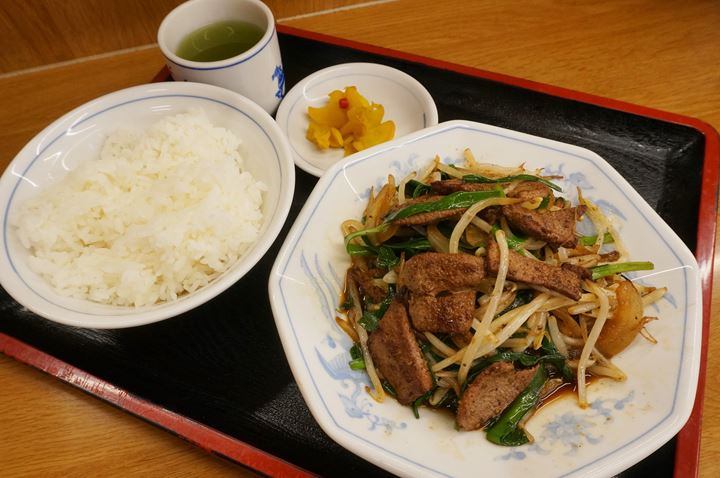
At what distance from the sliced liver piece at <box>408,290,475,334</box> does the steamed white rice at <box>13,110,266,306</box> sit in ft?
2.47

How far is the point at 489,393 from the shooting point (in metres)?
1.49

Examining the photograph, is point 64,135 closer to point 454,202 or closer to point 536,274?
point 454,202

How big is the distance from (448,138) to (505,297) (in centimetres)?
73

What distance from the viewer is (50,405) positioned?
1860 mm

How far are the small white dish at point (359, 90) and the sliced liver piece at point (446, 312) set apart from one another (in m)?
1.17

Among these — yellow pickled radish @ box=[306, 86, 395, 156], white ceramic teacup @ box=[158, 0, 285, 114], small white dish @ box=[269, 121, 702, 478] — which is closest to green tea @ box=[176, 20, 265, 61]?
Answer: white ceramic teacup @ box=[158, 0, 285, 114]

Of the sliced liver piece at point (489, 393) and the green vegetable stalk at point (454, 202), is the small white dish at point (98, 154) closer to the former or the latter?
the green vegetable stalk at point (454, 202)

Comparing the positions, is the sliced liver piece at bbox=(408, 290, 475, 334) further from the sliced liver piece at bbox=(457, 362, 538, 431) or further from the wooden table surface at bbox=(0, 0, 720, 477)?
the wooden table surface at bbox=(0, 0, 720, 477)

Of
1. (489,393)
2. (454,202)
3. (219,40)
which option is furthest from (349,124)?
(489,393)

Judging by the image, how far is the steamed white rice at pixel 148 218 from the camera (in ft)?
5.94

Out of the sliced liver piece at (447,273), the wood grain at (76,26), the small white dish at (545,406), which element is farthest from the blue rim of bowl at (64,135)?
the wood grain at (76,26)

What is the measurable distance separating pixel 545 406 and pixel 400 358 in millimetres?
515

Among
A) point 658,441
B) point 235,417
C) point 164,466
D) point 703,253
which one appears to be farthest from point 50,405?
point 703,253

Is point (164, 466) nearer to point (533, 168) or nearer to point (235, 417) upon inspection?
point (235, 417)
